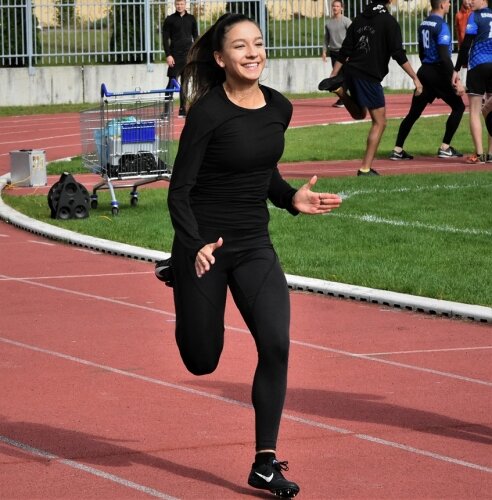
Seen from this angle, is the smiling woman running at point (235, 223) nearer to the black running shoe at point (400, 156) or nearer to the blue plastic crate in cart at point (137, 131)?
the blue plastic crate in cart at point (137, 131)

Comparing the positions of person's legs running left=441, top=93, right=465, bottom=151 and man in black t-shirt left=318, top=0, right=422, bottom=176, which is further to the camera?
person's legs running left=441, top=93, right=465, bottom=151

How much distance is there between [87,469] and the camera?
641 cm

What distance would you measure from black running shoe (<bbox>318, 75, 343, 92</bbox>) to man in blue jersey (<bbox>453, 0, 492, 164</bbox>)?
105 inches

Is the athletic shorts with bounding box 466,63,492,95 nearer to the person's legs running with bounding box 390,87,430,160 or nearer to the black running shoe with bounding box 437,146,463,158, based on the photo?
the person's legs running with bounding box 390,87,430,160

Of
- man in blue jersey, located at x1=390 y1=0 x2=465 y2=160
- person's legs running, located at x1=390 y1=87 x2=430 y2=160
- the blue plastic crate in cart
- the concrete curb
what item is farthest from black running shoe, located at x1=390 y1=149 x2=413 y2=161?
the concrete curb

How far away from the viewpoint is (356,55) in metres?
18.2

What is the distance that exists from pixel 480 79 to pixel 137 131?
237 inches

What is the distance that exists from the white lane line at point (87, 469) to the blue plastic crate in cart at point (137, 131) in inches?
322

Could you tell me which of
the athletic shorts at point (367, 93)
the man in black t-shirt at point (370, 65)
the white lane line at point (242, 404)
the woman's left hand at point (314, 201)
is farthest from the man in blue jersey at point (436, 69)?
the woman's left hand at point (314, 201)

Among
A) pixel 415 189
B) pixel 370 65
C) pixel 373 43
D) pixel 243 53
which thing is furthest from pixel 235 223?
pixel 373 43

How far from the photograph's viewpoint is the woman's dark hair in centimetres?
616

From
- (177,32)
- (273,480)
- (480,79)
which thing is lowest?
(273,480)

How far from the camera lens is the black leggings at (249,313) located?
603 centimetres

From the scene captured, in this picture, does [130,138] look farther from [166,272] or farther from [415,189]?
[166,272]
